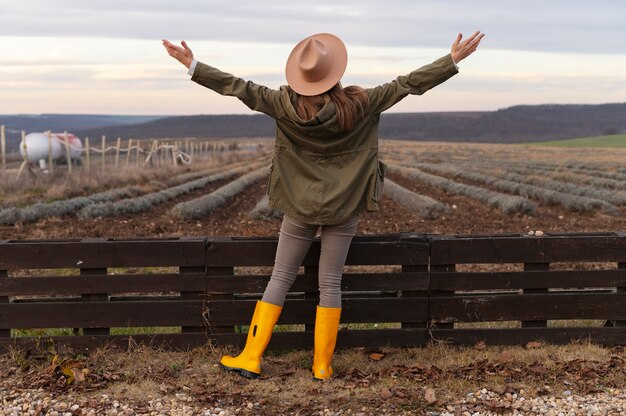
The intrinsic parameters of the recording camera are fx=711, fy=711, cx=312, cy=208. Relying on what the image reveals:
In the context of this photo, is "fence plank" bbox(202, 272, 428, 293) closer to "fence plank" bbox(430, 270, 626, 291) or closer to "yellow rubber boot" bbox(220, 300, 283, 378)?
"fence plank" bbox(430, 270, 626, 291)

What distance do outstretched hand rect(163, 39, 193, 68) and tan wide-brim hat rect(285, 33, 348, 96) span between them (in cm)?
62

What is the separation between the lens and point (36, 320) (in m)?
5.11

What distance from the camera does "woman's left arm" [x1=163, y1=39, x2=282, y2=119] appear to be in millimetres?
4453

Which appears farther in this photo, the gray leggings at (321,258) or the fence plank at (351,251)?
the fence plank at (351,251)

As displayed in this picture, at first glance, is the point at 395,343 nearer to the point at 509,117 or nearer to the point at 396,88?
the point at 396,88

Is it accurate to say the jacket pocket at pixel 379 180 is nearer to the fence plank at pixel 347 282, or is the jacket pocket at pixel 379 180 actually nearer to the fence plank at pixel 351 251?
the fence plank at pixel 351 251

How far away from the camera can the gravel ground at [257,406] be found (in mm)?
4078

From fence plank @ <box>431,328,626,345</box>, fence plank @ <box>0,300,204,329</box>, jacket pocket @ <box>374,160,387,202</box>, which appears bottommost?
fence plank @ <box>431,328,626,345</box>

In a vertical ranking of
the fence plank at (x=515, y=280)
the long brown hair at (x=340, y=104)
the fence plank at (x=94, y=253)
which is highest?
the long brown hair at (x=340, y=104)

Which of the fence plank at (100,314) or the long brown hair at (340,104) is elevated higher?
the long brown hair at (340,104)

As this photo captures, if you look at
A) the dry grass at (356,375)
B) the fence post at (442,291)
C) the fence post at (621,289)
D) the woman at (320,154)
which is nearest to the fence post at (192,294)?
the dry grass at (356,375)

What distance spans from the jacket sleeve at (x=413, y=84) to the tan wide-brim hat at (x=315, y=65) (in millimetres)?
293

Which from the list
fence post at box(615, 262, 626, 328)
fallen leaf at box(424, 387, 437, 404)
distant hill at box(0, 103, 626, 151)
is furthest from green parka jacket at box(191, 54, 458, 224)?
distant hill at box(0, 103, 626, 151)

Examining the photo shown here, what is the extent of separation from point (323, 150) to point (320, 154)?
43mm
